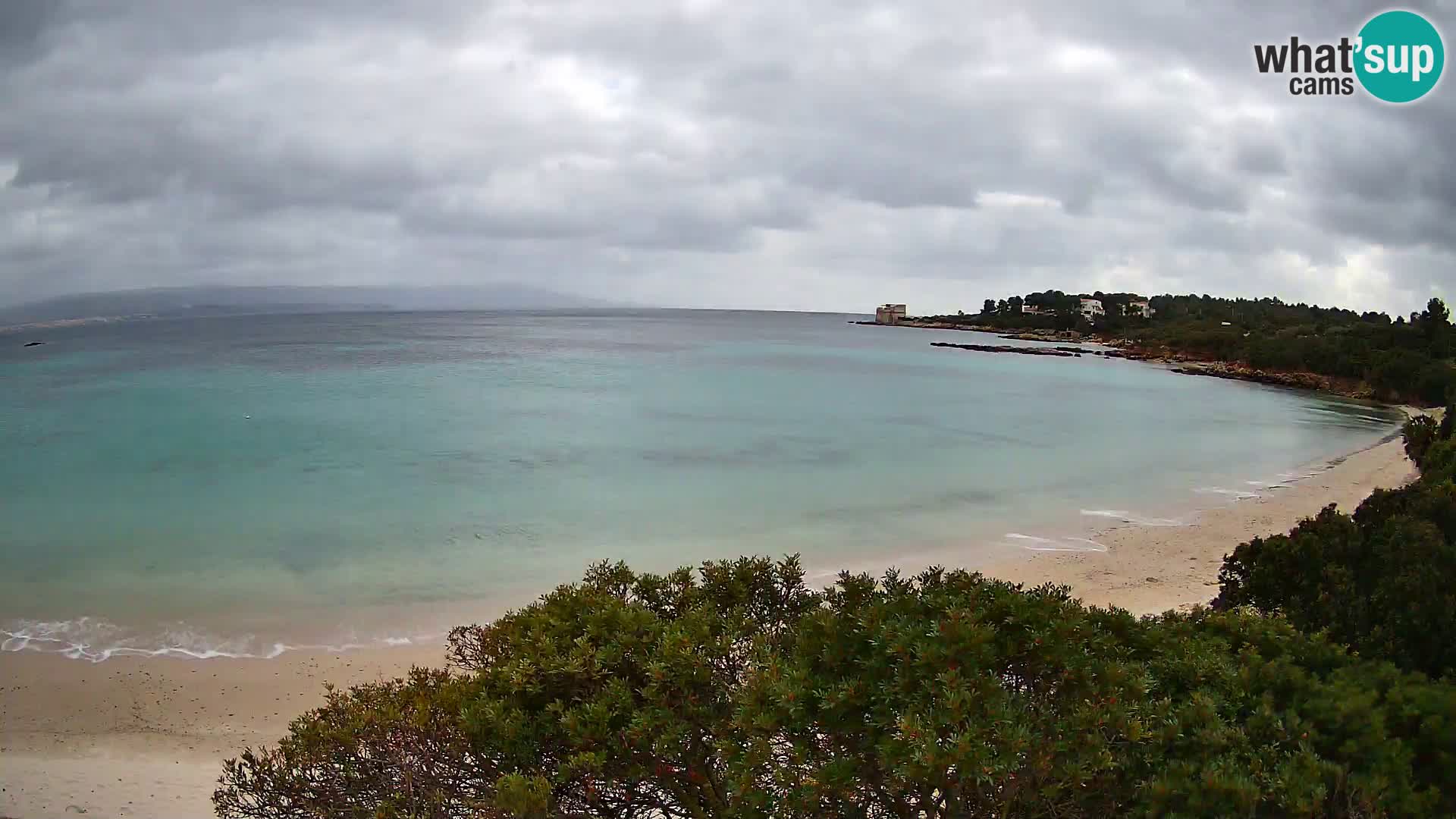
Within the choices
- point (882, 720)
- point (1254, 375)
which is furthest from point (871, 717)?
point (1254, 375)

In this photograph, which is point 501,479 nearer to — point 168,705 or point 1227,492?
point 168,705

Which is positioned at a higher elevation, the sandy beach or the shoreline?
the shoreline

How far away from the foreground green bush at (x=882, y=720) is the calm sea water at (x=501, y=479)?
7361 mm

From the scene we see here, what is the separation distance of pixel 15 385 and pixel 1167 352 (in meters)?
88.3

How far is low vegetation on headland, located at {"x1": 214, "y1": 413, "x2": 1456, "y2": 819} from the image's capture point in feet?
10.2

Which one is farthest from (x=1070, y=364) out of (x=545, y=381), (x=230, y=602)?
(x=230, y=602)

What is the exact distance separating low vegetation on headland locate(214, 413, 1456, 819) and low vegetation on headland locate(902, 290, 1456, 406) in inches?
1196

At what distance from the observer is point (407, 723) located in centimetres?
409

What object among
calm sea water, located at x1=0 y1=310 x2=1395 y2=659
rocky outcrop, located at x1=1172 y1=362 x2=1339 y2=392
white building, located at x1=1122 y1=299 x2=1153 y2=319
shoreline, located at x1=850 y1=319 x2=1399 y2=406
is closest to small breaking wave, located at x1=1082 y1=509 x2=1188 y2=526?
calm sea water, located at x1=0 y1=310 x2=1395 y2=659

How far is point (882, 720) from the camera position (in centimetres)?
327

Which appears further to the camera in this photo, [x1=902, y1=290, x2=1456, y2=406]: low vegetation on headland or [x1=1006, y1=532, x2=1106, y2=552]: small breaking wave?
[x1=902, y1=290, x2=1456, y2=406]: low vegetation on headland

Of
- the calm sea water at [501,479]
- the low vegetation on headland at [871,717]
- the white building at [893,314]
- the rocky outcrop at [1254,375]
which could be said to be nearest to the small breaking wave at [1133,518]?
the calm sea water at [501,479]

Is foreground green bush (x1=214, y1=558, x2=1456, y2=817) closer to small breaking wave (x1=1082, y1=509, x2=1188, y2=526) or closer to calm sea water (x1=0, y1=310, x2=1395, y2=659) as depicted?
calm sea water (x1=0, y1=310, x2=1395, y2=659)

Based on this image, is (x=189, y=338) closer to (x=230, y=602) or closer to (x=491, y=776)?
(x=230, y=602)
